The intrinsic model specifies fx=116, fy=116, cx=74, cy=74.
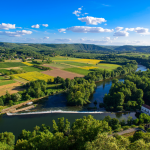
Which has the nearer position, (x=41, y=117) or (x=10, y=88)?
(x=41, y=117)

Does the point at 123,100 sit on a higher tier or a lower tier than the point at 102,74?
lower

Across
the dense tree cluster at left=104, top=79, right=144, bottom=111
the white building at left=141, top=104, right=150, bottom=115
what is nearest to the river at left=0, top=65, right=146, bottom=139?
the dense tree cluster at left=104, top=79, right=144, bottom=111

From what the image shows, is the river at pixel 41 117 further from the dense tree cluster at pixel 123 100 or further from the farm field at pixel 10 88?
the farm field at pixel 10 88

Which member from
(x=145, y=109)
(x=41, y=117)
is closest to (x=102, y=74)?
(x=145, y=109)

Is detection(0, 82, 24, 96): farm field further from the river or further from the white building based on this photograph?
the white building

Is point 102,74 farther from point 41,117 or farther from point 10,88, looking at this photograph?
point 10,88

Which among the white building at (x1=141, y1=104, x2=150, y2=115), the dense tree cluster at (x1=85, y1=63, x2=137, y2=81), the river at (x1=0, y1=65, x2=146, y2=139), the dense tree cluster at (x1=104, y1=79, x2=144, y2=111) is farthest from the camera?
the dense tree cluster at (x1=85, y1=63, x2=137, y2=81)

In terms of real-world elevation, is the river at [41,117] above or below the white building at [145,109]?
below

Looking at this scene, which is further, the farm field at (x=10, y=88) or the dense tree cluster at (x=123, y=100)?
the farm field at (x=10, y=88)

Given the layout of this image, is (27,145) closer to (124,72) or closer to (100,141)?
(100,141)

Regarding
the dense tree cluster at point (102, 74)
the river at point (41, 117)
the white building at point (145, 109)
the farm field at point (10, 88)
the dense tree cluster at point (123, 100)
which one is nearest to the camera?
the river at point (41, 117)

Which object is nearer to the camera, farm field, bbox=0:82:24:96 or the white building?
the white building

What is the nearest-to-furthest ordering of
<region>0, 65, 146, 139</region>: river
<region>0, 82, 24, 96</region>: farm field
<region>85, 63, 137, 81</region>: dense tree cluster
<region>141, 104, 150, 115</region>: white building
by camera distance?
<region>0, 65, 146, 139</region>: river < <region>141, 104, 150, 115</region>: white building < <region>0, 82, 24, 96</region>: farm field < <region>85, 63, 137, 81</region>: dense tree cluster

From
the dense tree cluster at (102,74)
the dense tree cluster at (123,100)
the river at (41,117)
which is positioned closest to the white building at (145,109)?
the dense tree cluster at (123,100)
